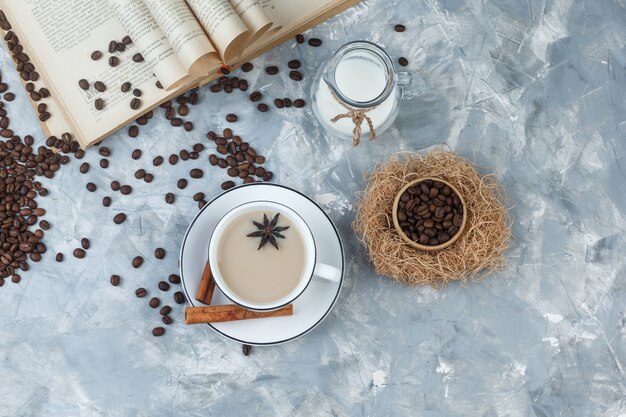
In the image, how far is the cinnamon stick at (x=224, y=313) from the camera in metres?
1.21

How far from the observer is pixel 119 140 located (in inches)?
55.3

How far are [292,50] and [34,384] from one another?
87cm

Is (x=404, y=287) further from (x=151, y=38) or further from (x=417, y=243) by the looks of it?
(x=151, y=38)

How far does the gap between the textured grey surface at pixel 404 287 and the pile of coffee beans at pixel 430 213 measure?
14 cm

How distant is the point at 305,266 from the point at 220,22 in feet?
1.55

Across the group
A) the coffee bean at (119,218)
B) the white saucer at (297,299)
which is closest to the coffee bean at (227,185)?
the white saucer at (297,299)

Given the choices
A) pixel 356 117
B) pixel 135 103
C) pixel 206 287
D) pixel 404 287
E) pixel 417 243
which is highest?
pixel 135 103

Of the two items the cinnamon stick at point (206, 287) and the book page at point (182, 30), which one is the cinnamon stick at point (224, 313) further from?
the book page at point (182, 30)

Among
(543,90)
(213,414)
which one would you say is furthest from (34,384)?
(543,90)

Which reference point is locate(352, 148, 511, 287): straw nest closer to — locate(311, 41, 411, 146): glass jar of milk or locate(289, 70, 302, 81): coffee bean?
locate(311, 41, 411, 146): glass jar of milk

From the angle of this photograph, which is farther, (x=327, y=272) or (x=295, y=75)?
(x=295, y=75)

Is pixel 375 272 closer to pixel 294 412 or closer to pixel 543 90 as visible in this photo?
pixel 294 412

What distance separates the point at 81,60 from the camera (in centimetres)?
137

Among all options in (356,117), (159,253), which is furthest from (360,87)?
(159,253)
